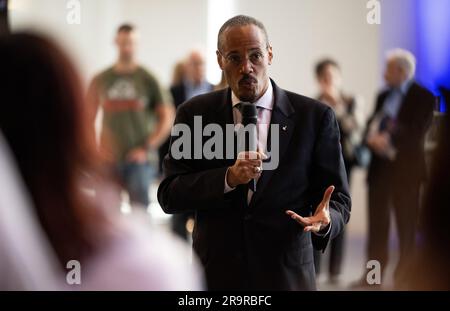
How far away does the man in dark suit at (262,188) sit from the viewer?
2.01 m

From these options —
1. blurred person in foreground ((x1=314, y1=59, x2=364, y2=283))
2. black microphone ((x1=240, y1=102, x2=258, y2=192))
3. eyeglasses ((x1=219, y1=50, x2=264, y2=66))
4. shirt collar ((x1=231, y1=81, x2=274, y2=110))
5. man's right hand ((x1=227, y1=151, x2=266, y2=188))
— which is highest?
eyeglasses ((x1=219, y1=50, x2=264, y2=66))

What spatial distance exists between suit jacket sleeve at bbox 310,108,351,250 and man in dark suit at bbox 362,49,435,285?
246 centimetres

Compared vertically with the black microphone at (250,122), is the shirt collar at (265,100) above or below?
above

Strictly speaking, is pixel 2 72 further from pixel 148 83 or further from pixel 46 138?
pixel 148 83

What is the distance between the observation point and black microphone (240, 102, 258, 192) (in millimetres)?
1937

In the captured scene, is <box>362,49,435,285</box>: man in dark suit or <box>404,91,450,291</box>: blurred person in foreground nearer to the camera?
<box>404,91,450,291</box>: blurred person in foreground

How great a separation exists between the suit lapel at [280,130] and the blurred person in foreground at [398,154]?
2.53 metres

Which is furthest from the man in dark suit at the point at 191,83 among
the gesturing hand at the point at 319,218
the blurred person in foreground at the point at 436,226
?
the gesturing hand at the point at 319,218

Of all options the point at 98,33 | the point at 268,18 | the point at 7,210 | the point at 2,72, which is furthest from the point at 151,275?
the point at 98,33

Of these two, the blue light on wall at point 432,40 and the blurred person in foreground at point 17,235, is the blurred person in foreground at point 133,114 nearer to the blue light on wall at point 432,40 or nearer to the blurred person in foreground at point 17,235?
the blue light on wall at point 432,40

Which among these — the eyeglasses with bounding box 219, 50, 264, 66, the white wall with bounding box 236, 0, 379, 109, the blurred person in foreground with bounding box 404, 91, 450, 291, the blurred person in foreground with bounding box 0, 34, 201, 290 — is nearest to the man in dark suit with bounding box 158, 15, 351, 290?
Result: the eyeglasses with bounding box 219, 50, 264, 66

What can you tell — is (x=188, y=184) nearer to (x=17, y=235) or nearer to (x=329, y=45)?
(x=17, y=235)

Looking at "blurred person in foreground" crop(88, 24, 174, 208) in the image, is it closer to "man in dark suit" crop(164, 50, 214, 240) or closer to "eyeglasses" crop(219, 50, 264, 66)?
"man in dark suit" crop(164, 50, 214, 240)

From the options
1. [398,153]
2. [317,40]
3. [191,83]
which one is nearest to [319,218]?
[398,153]
